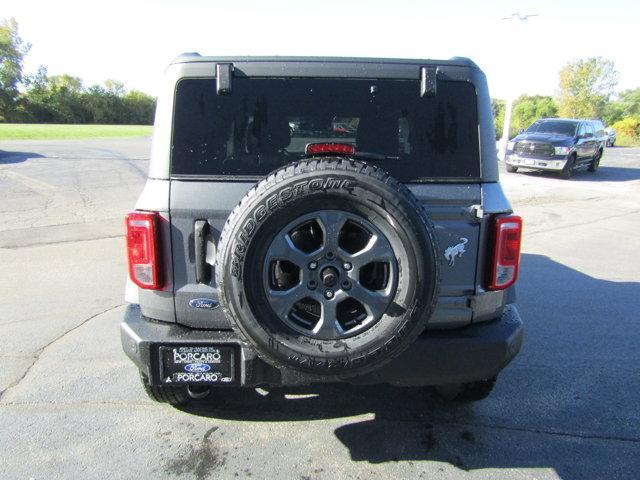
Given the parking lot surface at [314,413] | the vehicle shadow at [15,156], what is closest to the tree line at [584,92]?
the vehicle shadow at [15,156]

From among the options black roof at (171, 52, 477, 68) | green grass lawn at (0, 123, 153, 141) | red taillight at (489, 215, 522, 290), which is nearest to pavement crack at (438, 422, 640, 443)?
red taillight at (489, 215, 522, 290)

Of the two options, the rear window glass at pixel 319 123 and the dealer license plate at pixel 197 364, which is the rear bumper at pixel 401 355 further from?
the rear window glass at pixel 319 123

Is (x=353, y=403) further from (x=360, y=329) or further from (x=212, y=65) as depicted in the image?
(x=212, y=65)

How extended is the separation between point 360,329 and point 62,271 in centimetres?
509

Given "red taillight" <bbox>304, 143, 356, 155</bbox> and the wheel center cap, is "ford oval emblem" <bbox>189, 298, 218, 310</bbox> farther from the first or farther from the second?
"red taillight" <bbox>304, 143, 356, 155</bbox>

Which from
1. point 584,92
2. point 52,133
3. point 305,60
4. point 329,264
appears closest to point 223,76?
point 305,60

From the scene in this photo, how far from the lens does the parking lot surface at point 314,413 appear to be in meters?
2.77

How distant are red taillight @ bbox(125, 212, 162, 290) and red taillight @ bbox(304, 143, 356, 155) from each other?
841 mm

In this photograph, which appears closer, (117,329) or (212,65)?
(212,65)

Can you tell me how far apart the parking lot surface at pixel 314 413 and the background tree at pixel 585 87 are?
54.4 m

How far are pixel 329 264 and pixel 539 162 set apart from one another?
16757 millimetres

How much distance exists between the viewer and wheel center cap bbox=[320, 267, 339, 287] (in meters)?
2.29

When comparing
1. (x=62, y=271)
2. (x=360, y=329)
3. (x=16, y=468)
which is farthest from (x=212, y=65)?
(x=62, y=271)

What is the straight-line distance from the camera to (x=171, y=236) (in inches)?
101
